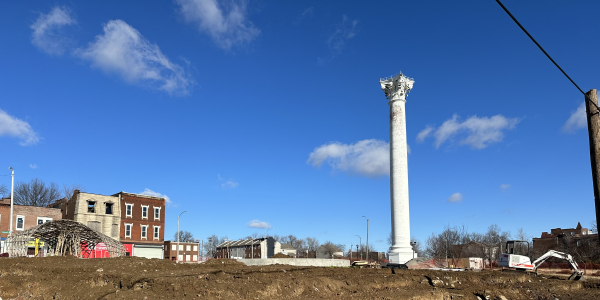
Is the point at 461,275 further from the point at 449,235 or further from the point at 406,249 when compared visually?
the point at 449,235

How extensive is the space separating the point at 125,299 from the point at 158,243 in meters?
54.0

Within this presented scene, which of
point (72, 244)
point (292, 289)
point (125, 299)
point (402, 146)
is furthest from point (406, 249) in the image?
point (125, 299)

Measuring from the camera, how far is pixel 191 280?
19406mm

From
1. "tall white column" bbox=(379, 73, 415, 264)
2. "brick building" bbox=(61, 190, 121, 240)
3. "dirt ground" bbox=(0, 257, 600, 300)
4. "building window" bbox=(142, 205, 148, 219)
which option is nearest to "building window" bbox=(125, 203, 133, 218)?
"brick building" bbox=(61, 190, 121, 240)

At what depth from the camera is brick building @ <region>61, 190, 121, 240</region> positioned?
200 feet

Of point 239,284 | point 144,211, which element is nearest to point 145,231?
point 144,211

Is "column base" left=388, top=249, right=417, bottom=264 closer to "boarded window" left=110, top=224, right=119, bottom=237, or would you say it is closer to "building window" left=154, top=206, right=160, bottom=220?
"building window" left=154, top=206, right=160, bottom=220

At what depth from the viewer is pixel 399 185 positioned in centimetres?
5588

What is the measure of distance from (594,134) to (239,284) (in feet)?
49.5

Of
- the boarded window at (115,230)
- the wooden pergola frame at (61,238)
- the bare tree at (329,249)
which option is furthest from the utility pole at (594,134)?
the bare tree at (329,249)

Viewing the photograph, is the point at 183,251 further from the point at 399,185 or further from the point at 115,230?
the point at 399,185

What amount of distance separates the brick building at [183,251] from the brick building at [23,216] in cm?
2292

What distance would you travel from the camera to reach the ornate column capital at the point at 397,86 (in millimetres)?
58781

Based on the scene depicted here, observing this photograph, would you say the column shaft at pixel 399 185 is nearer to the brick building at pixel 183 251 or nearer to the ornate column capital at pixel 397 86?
the ornate column capital at pixel 397 86
